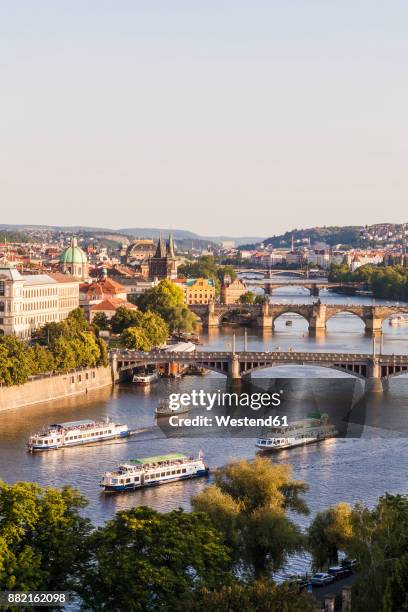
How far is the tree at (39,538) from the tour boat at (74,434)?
12.1 meters

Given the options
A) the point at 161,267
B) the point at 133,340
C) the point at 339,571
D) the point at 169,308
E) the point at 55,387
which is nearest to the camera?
the point at 339,571

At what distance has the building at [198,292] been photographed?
80.8 m

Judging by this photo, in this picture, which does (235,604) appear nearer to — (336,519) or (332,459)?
(336,519)

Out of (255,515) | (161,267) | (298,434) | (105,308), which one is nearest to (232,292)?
(161,267)

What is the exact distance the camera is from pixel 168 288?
69500 millimetres

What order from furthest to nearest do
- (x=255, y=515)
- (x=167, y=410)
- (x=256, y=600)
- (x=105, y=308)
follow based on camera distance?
(x=105, y=308), (x=167, y=410), (x=255, y=515), (x=256, y=600)

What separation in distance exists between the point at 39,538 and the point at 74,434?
13882 millimetres

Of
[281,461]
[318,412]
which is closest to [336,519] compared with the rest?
[281,461]

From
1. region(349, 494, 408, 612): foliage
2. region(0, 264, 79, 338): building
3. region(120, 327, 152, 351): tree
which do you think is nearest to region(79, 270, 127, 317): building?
region(0, 264, 79, 338): building

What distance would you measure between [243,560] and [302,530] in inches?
132

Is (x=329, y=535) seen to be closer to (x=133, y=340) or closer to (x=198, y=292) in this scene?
(x=133, y=340)

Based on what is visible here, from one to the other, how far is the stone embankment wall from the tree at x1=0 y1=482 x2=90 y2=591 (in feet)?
57.1

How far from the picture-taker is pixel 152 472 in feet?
92.8

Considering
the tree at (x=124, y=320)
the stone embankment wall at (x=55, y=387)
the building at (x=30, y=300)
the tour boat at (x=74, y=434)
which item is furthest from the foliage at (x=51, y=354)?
the tree at (x=124, y=320)
